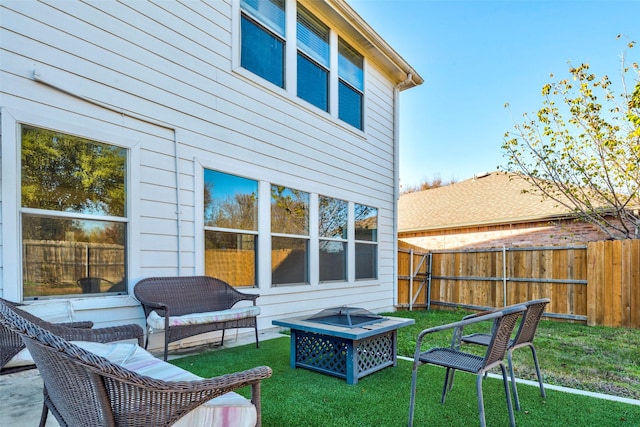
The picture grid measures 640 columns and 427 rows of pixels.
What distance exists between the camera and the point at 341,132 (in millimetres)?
7082

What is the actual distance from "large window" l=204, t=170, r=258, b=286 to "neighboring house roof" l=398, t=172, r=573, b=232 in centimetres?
756

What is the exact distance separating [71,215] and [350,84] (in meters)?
5.61

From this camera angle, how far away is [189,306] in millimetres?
4324

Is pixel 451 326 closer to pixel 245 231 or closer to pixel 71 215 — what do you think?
pixel 245 231

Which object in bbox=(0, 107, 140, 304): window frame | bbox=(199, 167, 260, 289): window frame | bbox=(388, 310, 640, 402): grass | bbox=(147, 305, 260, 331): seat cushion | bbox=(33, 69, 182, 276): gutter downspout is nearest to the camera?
bbox=(0, 107, 140, 304): window frame

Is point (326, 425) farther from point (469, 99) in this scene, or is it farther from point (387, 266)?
point (469, 99)

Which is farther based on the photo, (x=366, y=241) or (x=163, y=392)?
(x=366, y=241)

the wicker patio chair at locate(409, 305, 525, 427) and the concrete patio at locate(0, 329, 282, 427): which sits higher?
the wicker patio chair at locate(409, 305, 525, 427)

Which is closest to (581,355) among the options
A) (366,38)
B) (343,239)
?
(343,239)

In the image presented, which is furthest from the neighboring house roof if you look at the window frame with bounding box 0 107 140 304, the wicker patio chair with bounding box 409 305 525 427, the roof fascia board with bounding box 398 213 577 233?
the window frame with bounding box 0 107 140 304

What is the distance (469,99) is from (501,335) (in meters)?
15.0

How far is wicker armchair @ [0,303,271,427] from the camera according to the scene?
1.28 meters

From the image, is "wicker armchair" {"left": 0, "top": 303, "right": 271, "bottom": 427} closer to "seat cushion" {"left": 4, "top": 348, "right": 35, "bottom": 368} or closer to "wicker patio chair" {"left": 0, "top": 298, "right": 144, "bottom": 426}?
"wicker patio chair" {"left": 0, "top": 298, "right": 144, "bottom": 426}

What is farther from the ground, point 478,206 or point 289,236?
point 478,206
